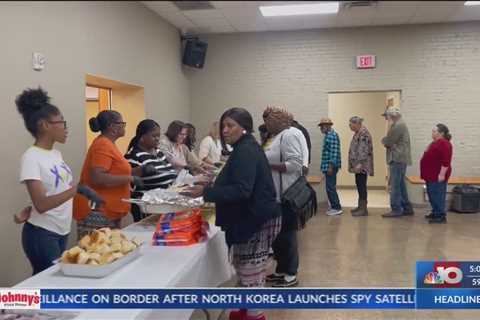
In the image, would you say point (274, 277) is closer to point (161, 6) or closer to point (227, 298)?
point (227, 298)

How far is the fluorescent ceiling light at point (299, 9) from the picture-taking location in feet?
1.75

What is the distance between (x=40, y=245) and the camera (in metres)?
1.30

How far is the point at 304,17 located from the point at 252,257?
1.10m

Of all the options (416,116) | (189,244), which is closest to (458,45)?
(416,116)

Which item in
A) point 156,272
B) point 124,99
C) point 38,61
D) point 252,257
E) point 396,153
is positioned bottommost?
point 252,257

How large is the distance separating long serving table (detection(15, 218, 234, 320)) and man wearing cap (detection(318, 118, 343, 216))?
1.49 feet

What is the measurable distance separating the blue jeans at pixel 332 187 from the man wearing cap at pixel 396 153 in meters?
0.13

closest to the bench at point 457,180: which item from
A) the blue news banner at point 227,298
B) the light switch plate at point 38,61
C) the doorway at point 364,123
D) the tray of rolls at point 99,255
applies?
the doorway at point 364,123

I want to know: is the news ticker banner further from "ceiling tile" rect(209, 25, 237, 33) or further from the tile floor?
the tile floor

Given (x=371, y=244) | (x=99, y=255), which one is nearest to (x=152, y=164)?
(x=99, y=255)

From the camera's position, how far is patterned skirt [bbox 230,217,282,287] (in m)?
1.52

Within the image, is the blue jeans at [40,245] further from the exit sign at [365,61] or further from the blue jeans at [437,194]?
the blue jeans at [437,194]

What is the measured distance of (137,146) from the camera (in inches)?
65.2

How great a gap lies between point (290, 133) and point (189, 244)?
525 mm
